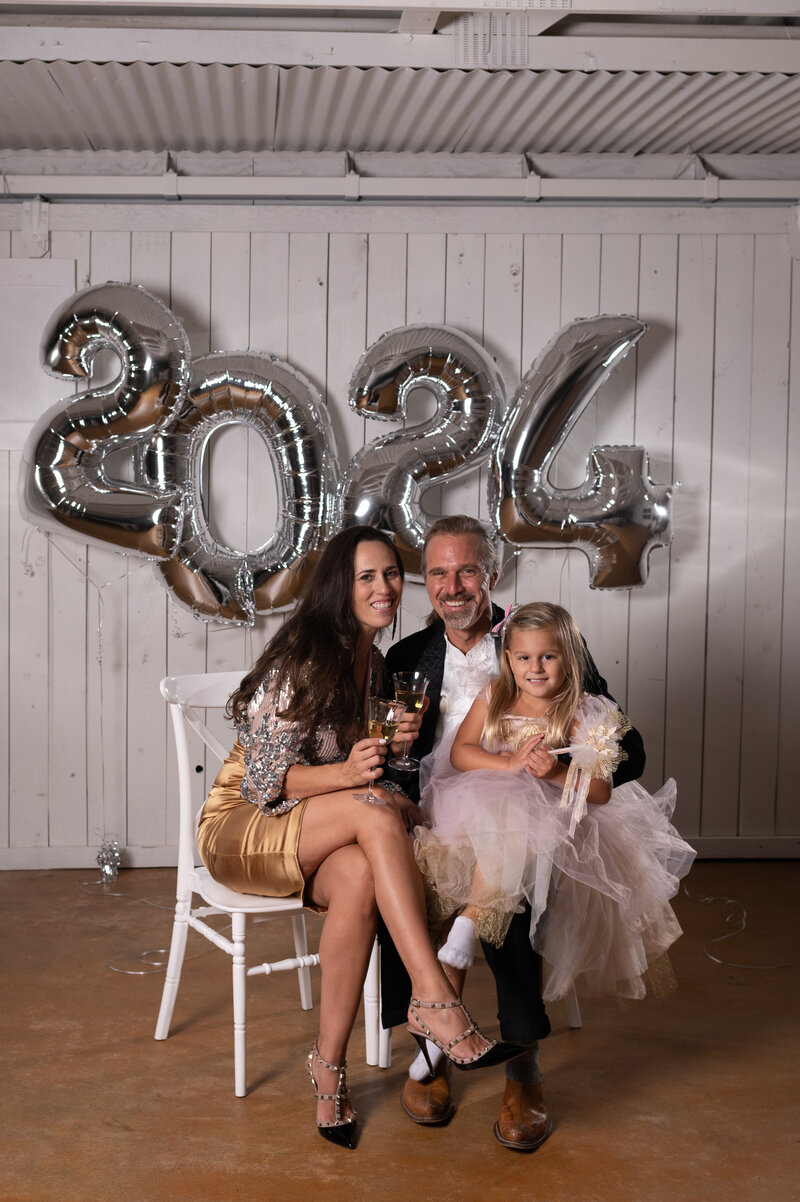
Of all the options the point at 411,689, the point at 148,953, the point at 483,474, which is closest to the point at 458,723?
the point at 411,689

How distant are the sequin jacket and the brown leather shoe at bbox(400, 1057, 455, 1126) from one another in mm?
622

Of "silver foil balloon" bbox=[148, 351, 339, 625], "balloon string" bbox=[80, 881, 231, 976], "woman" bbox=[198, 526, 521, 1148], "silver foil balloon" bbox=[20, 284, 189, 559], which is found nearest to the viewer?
"woman" bbox=[198, 526, 521, 1148]

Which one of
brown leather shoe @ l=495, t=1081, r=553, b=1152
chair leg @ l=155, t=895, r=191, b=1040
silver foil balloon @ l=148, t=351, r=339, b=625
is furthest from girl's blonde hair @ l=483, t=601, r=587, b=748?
silver foil balloon @ l=148, t=351, r=339, b=625

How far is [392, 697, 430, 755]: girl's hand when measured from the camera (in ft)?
7.01

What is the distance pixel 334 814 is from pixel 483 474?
2.04 m

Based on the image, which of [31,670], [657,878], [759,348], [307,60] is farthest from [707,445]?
[31,670]

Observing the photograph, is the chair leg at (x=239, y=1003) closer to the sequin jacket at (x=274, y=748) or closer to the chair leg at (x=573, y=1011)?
the sequin jacket at (x=274, y=748)

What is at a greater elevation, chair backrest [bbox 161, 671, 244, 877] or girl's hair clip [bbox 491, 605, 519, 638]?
girl's hair clip [bbox 491, 605, 519, 638]

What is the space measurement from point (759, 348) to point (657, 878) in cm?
246

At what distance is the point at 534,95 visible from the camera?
11.0 feet

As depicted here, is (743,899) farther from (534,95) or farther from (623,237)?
(534,95)

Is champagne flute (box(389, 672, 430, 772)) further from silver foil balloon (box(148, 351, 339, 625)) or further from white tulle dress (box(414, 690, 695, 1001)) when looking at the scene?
silver foil balloon (box(148, 351, 339, 625))

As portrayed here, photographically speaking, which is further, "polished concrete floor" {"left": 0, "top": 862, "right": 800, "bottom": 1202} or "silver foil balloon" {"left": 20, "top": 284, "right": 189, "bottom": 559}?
"silver foil balloon" {"left": 20, "top": 284, "right": 189, "bottom": 559}

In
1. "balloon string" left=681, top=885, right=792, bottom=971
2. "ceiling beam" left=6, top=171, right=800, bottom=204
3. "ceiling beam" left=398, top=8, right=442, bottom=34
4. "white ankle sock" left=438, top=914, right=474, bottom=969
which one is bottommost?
"balloon string" left=681, top=885, right=792, bottom=971
